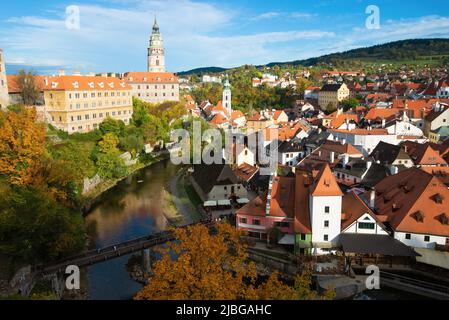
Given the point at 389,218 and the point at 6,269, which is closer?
the point at 6,269

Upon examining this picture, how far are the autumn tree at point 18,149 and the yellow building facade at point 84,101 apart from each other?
58.9 ft

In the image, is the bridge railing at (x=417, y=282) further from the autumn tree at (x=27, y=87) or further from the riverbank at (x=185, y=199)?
the autumn tree at (x=27, y=87)

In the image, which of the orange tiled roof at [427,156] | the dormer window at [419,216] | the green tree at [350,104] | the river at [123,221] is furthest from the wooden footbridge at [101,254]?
the green tree at [350,104]

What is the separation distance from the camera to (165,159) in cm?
5275

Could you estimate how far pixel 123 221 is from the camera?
2950 cm

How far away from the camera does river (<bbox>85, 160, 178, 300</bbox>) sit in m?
20.2

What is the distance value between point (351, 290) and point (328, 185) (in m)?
5.57

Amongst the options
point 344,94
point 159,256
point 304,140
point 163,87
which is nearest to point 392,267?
point 159,256

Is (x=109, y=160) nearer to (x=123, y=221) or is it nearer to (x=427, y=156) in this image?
(x=123, y=221)

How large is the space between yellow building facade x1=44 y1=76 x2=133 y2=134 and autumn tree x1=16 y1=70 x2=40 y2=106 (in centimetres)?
131

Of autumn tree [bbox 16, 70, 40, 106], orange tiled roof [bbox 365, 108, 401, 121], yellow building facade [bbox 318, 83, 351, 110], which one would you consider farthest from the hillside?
autumn tree [bbox 16, 70, 40, 106]

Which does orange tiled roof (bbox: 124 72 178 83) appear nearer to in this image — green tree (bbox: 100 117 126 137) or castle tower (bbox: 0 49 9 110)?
green tree (bbox: 100 117 126 137)

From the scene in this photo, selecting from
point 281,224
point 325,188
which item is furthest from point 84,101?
point 325,188
